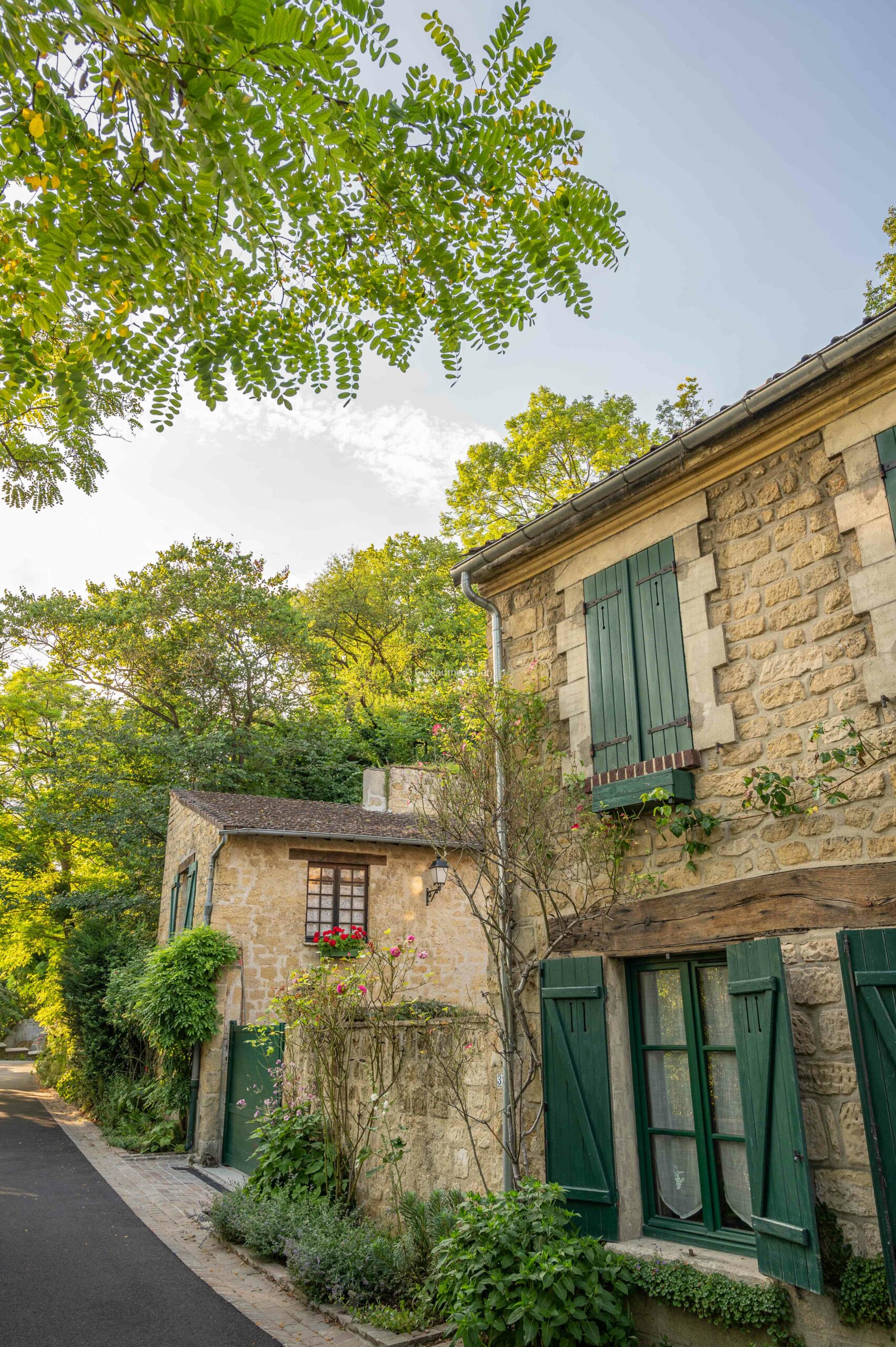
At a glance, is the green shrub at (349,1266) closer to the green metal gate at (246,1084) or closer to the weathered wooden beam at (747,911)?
the weathered wooden beam at (747,911)

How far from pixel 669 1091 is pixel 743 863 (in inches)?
57.2

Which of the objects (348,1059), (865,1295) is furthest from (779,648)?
(348,1059)

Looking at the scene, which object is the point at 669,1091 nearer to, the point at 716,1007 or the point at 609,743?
the point at 716,1007

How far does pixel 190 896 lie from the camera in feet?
45.7

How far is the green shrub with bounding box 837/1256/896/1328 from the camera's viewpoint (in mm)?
3600

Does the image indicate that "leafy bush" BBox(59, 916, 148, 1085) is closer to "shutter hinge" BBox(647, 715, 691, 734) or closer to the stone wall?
the stone wall

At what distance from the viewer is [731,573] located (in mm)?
5145

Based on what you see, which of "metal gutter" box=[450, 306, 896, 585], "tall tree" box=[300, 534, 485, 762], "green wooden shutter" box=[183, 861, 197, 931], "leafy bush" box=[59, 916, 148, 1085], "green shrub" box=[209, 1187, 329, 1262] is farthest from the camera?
"tall tree" box=[300, 534, 485, 762]

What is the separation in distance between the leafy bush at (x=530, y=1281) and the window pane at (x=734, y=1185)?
644mm

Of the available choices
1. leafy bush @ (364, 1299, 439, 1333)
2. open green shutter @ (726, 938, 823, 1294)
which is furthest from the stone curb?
open green shutter @ (726, 938, 823, 1294)

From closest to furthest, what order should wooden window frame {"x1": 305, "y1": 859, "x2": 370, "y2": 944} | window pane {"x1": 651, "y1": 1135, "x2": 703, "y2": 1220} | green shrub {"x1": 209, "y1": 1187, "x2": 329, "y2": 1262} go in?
1. window pane {"x1": 651, "y1": 1135, "x2": 703, "y2": 1220}
2. green shrub {"x1": 209, "y1": 1187, "x2": 329, "y2": 1262}
3. wooden window frame {"x1": 305, "y1": 859, "x2": 370, "y2": 944}

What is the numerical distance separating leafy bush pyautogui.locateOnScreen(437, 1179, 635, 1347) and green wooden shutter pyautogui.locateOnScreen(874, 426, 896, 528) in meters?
4.08

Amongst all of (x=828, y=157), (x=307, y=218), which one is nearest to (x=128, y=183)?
(x=307, y=218)

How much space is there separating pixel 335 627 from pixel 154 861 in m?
10.8
